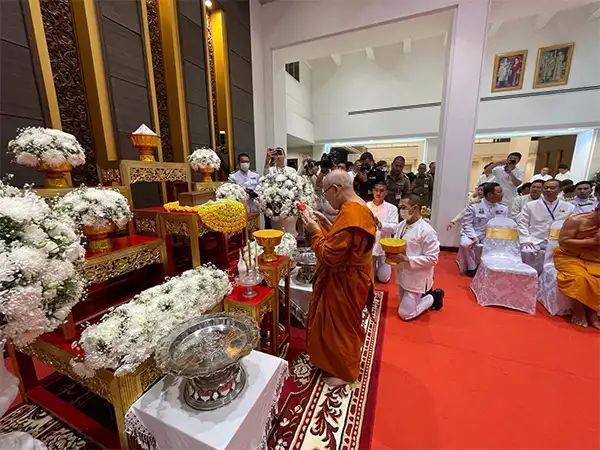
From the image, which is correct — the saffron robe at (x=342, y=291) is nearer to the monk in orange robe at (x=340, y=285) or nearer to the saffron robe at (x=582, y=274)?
the monk in orange robe at (x=340, y=285)

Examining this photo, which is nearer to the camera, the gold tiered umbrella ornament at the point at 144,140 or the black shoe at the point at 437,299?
the gold tiered umbrella ornament at the point at 144,140

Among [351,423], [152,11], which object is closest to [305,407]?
[351,423]

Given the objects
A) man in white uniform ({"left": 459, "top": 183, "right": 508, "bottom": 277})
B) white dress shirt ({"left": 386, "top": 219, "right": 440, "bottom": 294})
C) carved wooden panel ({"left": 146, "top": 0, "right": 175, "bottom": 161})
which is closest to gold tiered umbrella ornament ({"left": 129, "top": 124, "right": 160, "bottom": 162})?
carved wooden panel ({"left": 146, "top": 0, "right": 175, "bottom": 161})

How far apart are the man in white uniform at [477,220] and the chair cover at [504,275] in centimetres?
58

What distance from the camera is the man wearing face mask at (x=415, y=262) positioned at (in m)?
2.71

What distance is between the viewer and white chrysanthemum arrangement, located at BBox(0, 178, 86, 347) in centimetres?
89

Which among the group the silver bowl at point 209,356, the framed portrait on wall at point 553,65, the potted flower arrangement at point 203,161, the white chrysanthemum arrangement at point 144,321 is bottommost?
the silver bowl at point 209,356

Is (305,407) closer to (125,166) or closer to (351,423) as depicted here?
(351,423)

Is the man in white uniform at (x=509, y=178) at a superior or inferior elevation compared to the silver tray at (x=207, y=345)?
superior

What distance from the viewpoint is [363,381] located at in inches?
77.9

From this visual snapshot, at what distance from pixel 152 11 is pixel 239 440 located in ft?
16.4

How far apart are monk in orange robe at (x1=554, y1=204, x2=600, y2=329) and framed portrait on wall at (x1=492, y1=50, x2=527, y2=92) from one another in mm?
7469

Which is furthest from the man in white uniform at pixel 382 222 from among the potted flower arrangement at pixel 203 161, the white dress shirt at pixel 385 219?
the potted flower arrangement at pixel 203 161

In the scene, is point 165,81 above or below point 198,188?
above
